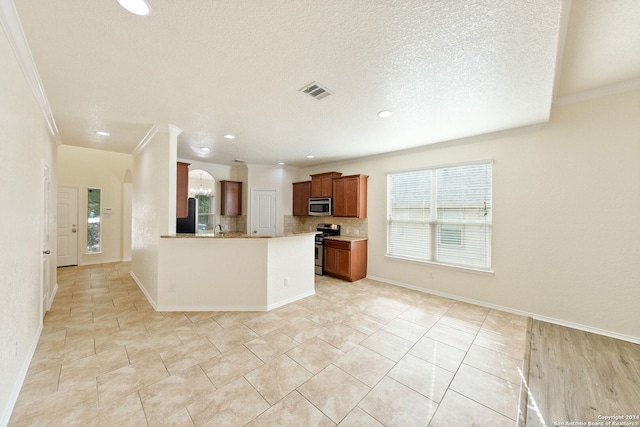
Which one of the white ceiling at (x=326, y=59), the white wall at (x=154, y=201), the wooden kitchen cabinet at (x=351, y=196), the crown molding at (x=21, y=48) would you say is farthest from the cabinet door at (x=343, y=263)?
the crown molding at (x=21, y=48)

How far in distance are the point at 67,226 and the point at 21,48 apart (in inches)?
246

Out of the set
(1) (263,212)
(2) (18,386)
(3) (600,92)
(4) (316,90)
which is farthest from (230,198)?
(3) (600,92)

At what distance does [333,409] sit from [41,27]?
3.29 metres

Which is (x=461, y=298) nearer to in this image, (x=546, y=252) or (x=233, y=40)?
(x=546, y=252)

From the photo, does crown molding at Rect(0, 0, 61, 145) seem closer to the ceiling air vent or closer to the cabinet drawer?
the ceiling air vent

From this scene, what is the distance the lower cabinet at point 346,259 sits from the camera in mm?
5055

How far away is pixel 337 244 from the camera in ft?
17.4

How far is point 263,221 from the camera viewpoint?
664 cm

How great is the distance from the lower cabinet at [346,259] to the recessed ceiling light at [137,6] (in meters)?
4.36

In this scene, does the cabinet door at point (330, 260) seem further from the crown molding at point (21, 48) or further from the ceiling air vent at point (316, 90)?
the crown molding at point (21, 48)

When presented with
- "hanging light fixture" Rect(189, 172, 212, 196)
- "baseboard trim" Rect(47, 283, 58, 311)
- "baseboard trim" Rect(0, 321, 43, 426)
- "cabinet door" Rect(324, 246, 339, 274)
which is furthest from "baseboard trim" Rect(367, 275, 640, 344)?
"hanging light fixture" Rect(189, 172, 212, 196)

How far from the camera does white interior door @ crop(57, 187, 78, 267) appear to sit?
6032 millimetres

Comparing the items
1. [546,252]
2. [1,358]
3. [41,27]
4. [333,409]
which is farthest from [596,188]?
[1,358]

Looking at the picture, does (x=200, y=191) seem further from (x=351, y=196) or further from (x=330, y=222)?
(x=351, y=196)
